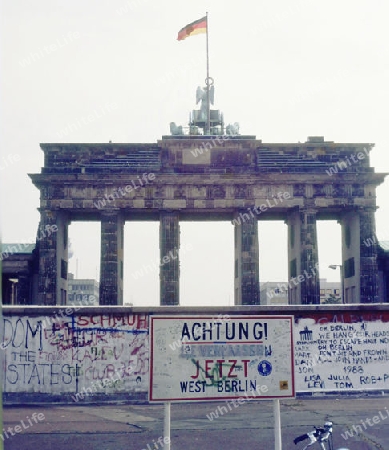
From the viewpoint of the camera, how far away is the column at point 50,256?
39.8 metres

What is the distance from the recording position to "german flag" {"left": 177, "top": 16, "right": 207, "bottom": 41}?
43.6 meters

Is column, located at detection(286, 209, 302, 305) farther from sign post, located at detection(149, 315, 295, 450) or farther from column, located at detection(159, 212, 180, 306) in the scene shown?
sign post, located at detection(149, 315, 295, 450)

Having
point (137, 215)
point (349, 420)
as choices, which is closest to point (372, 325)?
point (349, 420)

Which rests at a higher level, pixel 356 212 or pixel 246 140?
pixel 246 140

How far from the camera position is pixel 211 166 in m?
41.4

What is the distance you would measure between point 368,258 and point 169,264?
13.9 m

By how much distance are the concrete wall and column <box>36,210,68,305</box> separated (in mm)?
24832

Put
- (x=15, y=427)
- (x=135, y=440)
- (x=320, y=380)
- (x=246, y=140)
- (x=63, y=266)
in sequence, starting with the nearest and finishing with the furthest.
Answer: (x=135, y=440) < (x=15, y=427) < (x=320, y=380) < (x=246, y=140) < (x=63, y=266)

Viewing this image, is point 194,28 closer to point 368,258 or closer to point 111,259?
point 111,259

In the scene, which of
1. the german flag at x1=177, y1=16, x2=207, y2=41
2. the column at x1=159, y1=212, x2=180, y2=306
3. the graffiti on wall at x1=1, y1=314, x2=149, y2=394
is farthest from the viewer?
the german flag at x1=177, y1=16, x2=207, y2=41

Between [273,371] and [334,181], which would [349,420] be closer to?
[273,371]

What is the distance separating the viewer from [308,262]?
40656 mm

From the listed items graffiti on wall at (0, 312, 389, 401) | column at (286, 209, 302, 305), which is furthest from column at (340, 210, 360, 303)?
graffiti on wall at (0, 312, 389, 401)

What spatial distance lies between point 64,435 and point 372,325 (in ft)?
28.6
